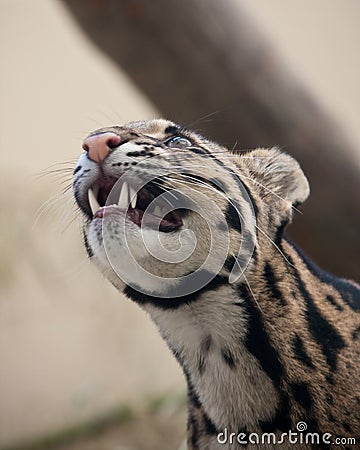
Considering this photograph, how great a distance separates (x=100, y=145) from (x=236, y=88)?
86 cm

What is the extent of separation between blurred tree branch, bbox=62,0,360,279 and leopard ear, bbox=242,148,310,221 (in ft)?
1.77

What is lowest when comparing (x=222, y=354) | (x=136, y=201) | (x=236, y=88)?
(x=222, y=354)

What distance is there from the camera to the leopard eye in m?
0.88

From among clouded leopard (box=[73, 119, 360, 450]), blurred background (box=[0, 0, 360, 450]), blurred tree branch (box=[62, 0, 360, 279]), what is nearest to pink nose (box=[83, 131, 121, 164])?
clouded leopard (box=[73, 119, 360, 450])

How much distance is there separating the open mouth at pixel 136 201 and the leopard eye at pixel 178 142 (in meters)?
0.09

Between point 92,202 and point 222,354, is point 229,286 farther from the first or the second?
point 92,202

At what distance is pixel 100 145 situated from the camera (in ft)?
2.57

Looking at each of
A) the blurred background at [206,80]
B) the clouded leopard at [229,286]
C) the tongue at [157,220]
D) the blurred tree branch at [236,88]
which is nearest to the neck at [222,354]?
the clouded leopard at [229,286]

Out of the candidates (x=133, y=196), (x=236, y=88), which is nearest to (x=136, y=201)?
(x=133, y=196)

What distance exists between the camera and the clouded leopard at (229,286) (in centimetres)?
79

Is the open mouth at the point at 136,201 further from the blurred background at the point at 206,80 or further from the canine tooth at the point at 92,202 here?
the blurred background at the point at 206,80

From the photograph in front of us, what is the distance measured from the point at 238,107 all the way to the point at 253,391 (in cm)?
81

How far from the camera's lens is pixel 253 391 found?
0.90m

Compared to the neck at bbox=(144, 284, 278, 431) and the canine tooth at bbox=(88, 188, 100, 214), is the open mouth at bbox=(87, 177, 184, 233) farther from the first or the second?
the neck at bbox=(144, 284, 278, 431)
